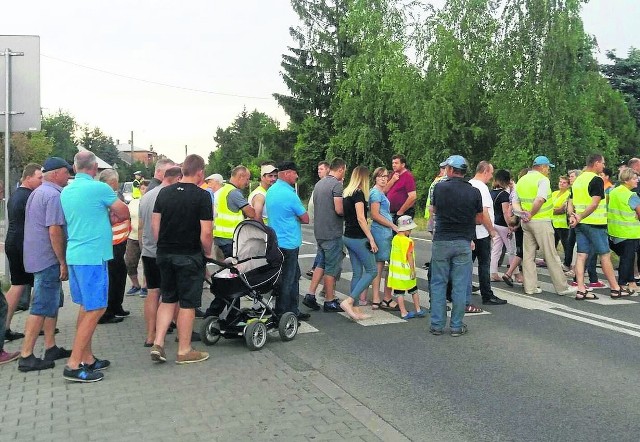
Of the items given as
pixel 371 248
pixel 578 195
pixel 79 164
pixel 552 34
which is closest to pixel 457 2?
pixel 552 34

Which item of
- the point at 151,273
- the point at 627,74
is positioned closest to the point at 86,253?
the point at 151,273

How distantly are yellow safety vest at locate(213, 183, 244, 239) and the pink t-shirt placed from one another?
2.36 m

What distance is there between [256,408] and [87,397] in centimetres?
146

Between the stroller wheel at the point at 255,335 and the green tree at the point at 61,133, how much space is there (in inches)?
3360

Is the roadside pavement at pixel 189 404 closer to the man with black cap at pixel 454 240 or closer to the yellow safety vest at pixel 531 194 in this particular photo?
the man with black cap at pixel 454 240

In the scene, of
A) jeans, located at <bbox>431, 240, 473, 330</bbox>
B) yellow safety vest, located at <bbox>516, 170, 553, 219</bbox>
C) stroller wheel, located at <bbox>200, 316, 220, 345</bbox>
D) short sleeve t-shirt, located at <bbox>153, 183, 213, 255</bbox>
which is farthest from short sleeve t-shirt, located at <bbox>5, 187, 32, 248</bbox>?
yellow safety vest, located at <bbox>516, 170, 553, 219</bbox>

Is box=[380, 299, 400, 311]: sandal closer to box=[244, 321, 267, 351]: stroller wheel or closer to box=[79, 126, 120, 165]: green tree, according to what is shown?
box=[244, 321, 267, 351]: stroller wheel

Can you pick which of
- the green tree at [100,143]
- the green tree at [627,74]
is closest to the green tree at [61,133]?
the green tree at [100,143]

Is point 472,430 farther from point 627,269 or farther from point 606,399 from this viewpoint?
point 627,269

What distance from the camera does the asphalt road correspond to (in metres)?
5.02

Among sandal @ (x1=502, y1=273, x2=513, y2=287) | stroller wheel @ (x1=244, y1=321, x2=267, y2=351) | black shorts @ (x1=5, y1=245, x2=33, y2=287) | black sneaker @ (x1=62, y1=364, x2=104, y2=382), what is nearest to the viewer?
black sneaker @ (x1=62, y1=364, x2=104, y2=382)

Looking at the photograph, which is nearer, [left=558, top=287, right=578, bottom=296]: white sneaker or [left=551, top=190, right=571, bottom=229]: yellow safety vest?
[left=558, top=287, right=578, bottom=296]: white sneaker

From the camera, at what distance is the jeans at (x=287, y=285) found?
7871mm

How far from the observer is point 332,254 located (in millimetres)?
9016
